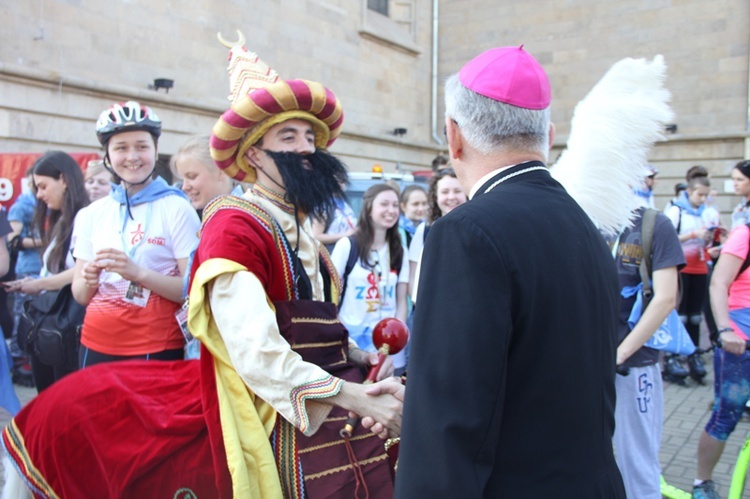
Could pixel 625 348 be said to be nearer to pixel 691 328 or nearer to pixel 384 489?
pixel 384 489

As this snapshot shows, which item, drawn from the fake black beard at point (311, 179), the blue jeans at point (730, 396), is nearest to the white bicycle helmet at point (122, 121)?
the fake black beard at point (311, 179)

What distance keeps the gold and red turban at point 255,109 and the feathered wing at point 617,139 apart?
1.23 m

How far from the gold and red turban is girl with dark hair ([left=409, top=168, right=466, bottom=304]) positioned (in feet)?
7.67

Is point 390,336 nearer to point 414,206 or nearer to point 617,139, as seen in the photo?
point 617,139

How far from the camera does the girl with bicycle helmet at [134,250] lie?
3242 mm

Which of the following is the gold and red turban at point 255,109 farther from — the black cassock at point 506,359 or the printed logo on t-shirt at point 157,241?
the black cassock at point 506,359

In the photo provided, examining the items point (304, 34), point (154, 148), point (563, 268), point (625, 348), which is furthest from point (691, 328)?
point (304, 34)

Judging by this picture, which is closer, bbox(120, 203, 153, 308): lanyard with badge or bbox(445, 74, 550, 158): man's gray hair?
bbox(445, 74, 550, 158): man's gray hair

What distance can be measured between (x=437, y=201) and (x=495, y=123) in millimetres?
3836

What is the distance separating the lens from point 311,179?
2.57 metres

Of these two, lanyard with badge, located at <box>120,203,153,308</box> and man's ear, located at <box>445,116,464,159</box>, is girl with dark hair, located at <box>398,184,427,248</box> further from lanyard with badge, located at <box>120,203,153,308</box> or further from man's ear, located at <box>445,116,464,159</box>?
man's ear, located at <box>445,116,464,159</box>

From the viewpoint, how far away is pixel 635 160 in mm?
3264

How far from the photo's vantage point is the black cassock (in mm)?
1346

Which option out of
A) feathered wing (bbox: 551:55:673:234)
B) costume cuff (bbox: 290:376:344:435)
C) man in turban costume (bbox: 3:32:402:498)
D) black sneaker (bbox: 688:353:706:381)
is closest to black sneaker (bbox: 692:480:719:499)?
feathered wing (bbox: 551:55:673:234)
